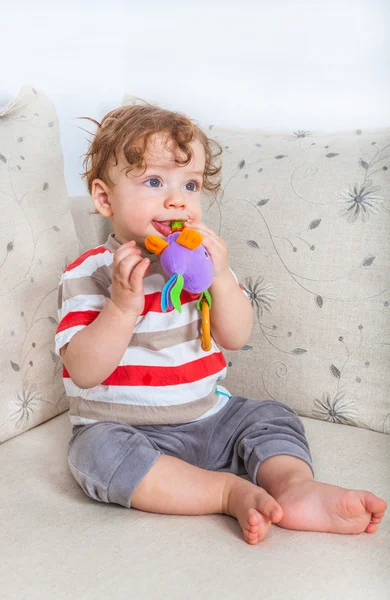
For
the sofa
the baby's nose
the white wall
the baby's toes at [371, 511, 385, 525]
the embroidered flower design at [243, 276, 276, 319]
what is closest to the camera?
the baby's toes at [371, 511, 385, 525]

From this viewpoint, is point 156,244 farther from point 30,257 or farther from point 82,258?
point 30,257

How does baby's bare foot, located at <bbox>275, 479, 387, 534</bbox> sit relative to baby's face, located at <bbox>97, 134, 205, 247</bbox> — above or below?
below

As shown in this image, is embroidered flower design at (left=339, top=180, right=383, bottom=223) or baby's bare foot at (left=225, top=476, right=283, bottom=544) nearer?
baby's bare foot at (left=225, top=476, right=283, bottom=544)

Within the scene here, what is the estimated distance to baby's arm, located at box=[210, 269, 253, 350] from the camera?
3.39ft

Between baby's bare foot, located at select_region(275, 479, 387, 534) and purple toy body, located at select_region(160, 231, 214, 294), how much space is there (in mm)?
299

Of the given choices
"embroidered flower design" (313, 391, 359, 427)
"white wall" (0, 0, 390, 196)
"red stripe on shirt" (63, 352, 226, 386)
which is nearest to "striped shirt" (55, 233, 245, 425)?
"red stripe on shirt" (63, 352, 226, 386)

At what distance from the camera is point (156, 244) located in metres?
0.95

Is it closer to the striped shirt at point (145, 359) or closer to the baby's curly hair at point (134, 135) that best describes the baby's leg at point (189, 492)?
the striped shirt at point (145, 359)

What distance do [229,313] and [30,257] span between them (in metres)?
0.36

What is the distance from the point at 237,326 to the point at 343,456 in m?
0.26

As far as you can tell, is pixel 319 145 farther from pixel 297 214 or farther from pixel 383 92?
pixel 383 92

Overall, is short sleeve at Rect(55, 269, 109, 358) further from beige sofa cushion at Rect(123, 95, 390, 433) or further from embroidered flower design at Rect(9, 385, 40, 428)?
beige sofa cushion at Rect(123, 95, 390, 433)

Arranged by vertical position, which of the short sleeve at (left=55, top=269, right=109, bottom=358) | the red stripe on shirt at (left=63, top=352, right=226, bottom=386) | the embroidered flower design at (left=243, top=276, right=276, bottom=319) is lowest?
the red stripe on shirt at (left=63, top=352, right=226, bottom=386)

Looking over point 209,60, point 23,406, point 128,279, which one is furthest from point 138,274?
point 209,60
